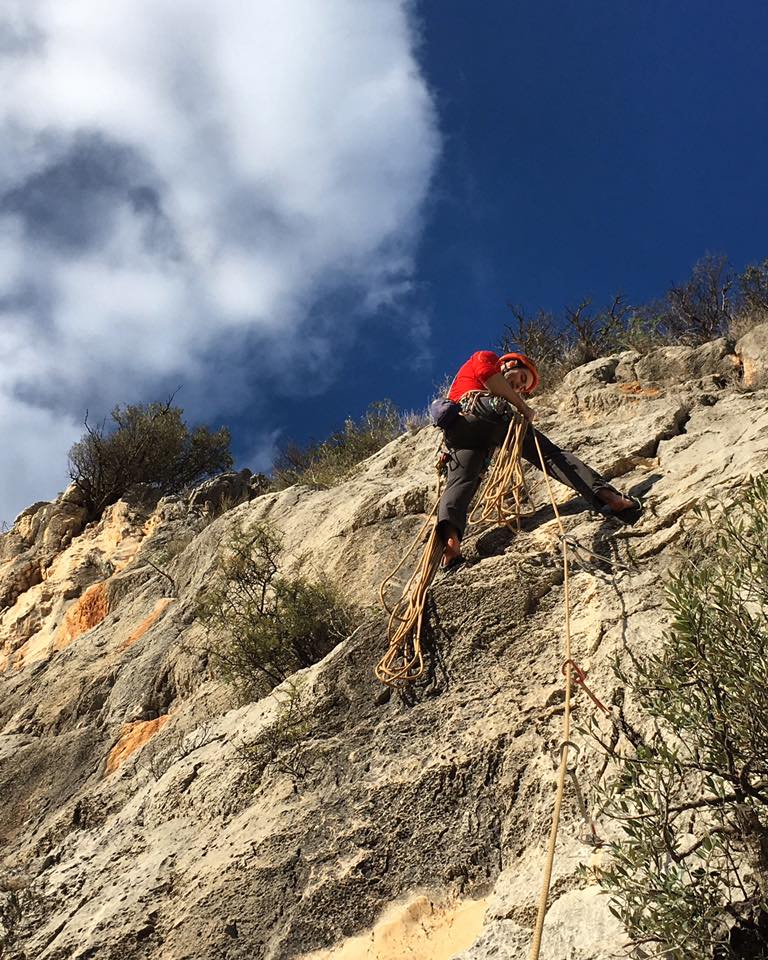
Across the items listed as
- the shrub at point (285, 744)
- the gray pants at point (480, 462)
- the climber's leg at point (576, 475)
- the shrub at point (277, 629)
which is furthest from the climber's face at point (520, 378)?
the shrub at point (285, 744)

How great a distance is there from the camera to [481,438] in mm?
5996

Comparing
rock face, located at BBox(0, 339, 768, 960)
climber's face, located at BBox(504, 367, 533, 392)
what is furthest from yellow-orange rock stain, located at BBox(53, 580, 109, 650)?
climber's face, located at BBox(504, 367, 533, 392)

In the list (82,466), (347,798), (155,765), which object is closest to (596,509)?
(347,798)

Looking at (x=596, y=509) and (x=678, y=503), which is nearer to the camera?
(x=678, y=503)

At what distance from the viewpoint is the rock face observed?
3.74m

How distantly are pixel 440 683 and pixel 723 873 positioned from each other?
206cm

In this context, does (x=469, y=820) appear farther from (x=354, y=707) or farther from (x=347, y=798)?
(x=354, y=707)

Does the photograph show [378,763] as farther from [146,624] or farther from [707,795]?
[146,624]

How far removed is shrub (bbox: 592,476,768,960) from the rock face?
15.1 inches

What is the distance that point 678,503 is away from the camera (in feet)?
16.2

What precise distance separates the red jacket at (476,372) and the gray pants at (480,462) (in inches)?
8.3

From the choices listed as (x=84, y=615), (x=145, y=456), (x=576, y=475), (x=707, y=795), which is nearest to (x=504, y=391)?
(x=576, y=475)

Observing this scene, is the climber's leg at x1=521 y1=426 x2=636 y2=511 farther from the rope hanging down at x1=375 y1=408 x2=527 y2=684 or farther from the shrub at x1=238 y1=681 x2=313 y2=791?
the shrub at x1=238 y1=681 x2=313 y2=791

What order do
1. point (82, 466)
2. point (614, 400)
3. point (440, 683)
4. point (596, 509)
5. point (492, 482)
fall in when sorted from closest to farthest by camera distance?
point (440, 683)
point (596, 509)
point (492, 482)
point (614, 400)
point (82, 466)
